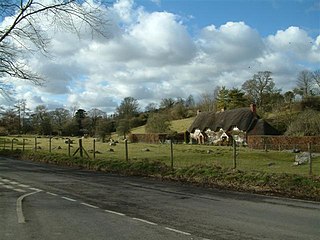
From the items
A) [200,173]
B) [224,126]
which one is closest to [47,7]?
[200,173]

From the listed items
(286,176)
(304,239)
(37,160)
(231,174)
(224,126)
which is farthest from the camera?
(224,126)

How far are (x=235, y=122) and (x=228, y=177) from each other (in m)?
60.2

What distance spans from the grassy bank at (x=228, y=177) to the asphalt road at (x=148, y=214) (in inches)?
55.7

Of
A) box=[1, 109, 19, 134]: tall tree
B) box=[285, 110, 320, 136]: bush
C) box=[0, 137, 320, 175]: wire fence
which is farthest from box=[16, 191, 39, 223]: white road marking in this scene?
box=[285, 110, 320, 136]: bush

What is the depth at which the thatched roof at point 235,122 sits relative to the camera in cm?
7019

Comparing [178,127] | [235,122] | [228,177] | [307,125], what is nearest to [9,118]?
[235,122]

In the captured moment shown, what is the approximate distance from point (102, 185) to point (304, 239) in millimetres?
9999

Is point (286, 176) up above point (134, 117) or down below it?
below

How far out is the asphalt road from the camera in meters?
7.86

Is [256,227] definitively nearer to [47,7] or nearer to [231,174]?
[231,174]

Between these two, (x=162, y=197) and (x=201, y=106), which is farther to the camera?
(x=201, y=106)

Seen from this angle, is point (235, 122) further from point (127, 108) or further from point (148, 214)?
point (148, 214)

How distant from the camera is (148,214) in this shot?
32.3 ft

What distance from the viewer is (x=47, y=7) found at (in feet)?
71.2
